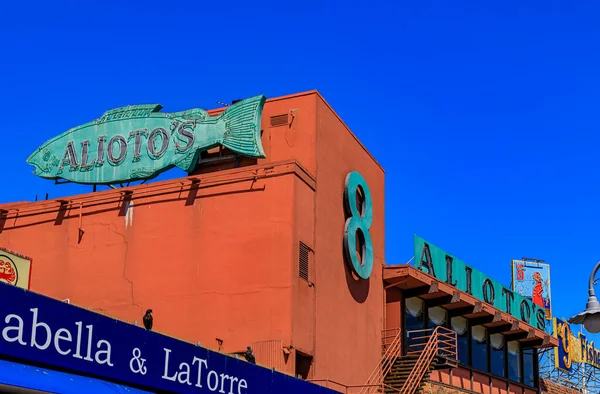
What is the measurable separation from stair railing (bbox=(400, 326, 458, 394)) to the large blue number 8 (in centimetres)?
353

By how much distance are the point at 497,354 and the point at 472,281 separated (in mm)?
4846

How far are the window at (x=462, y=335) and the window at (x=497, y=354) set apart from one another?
2552 millimetres

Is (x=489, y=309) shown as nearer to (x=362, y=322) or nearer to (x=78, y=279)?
(x=362, y=322)

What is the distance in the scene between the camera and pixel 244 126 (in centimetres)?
3200

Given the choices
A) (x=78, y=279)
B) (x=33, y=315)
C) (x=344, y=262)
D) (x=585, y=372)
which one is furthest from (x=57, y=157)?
(x=585, y=372)

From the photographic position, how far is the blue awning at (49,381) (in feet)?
56.4

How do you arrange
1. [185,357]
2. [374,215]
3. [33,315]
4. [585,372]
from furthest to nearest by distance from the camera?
[585,372], [374,215], [185,357], [33,315]

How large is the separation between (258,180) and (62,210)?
7851 mm

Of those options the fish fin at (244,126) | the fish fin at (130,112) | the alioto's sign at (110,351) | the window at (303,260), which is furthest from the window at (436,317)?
the alioto's sign at (110,351)

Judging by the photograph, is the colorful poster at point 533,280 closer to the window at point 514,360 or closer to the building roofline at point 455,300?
the building roofline at point 455,300

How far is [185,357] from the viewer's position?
22.3 metres

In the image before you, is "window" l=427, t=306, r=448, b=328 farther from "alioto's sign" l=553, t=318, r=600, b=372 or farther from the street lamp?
the street lamp

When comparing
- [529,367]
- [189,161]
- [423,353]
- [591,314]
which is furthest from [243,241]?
[529,367]

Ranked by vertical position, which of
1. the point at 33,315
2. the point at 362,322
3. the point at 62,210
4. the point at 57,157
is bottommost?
the point at 33,315
